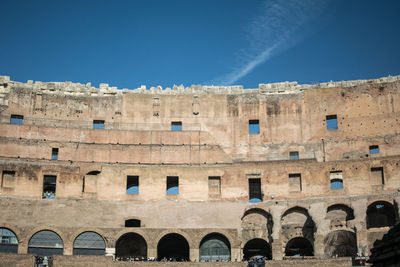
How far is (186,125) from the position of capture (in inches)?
1796

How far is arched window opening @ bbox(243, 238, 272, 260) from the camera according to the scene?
3859 centimetres

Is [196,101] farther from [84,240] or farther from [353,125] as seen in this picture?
[84,240]

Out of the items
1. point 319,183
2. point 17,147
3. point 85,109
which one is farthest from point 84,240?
point 319,183

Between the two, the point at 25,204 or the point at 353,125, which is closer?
the point at 25,204

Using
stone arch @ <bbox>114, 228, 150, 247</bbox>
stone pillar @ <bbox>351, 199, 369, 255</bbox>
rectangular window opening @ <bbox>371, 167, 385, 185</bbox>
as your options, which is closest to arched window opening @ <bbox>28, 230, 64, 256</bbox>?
stone arch @ <bbox>114, 228, 150, 247</bbox>

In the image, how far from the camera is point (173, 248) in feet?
123

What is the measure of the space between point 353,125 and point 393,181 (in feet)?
25.8

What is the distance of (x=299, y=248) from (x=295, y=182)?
4.96 metres

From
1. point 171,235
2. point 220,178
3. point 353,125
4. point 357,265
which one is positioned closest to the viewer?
point 357,265

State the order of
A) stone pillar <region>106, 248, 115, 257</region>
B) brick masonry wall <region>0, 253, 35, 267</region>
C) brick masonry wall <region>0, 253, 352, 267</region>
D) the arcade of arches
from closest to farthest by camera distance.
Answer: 1. brick masonry wall <region>0, 253, 35, 267</region>
2. brick masonry wall <region>0, 253, 352, 267</region>
3. the arcade of arches
4. stone pillar <region>106, 248, 115, 257</region>

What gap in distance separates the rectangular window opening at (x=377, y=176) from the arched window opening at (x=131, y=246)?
16.6m

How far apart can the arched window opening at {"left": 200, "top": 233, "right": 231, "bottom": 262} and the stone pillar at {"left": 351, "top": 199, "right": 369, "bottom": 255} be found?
8.41 meters

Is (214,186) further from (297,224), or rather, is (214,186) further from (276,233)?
(297,224)

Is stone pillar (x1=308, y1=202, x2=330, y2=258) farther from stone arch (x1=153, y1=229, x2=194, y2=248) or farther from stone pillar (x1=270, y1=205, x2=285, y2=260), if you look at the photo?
stone arch (x1=153, y1=229, x2=194, y2=248)
